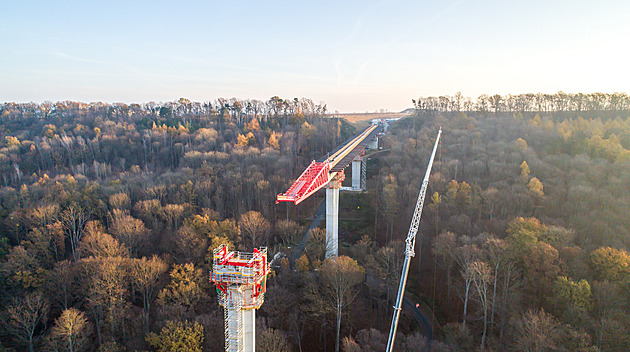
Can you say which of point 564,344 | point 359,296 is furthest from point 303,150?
point 564,344

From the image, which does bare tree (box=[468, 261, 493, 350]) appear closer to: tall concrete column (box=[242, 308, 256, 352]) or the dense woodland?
the dense woodland

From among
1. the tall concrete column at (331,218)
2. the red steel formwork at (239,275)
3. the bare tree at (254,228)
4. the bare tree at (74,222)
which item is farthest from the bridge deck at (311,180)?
→ the bare tree at (74,222)

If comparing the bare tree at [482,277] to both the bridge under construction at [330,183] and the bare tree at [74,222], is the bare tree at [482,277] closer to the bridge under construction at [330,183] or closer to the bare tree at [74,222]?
the bridge under construction at [330,183]

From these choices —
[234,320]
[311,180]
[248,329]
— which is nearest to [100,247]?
[311,180]

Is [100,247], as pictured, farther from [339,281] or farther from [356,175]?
[356,175]

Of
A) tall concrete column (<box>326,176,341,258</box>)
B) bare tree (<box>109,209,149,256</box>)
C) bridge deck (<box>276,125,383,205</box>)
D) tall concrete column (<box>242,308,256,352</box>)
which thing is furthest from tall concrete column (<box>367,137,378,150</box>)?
tall concrete column (<box>242,308,256,352</box>)
